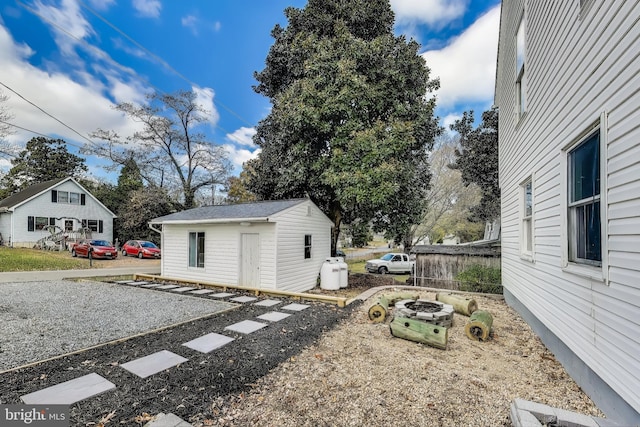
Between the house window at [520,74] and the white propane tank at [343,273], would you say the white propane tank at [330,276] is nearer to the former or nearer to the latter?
the white propane tank at [343,273]

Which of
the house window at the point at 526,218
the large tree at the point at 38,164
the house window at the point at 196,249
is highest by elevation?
the large tree at the point at 38,164

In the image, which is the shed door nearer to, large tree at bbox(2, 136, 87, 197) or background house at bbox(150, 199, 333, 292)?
background house at bbox(150, 199, 333, 292)

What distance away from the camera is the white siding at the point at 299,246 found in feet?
29.4

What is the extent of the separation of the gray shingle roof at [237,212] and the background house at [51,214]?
1573cm

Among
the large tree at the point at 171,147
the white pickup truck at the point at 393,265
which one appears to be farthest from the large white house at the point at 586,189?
the large tree at the point at 171,147

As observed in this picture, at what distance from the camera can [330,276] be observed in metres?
10.0

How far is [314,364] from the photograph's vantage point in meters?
3.57

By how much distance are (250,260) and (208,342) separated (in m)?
4.92

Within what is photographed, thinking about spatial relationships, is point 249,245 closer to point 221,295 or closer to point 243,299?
point 221,295

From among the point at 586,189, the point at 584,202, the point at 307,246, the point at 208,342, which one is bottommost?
the point at 208,342

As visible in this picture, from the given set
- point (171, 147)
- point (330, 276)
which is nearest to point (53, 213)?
point (171, 147)

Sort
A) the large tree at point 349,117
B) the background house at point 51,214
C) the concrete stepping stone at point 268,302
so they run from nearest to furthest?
the concrete stepping stone at point 268,302 → the large tree at point 349,117 → the background house at point 51,214

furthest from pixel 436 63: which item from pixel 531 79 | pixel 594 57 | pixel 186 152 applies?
pixel 186 152

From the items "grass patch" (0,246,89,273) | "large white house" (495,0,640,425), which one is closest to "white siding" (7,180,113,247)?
"grass patch" (0,246,89,273)
